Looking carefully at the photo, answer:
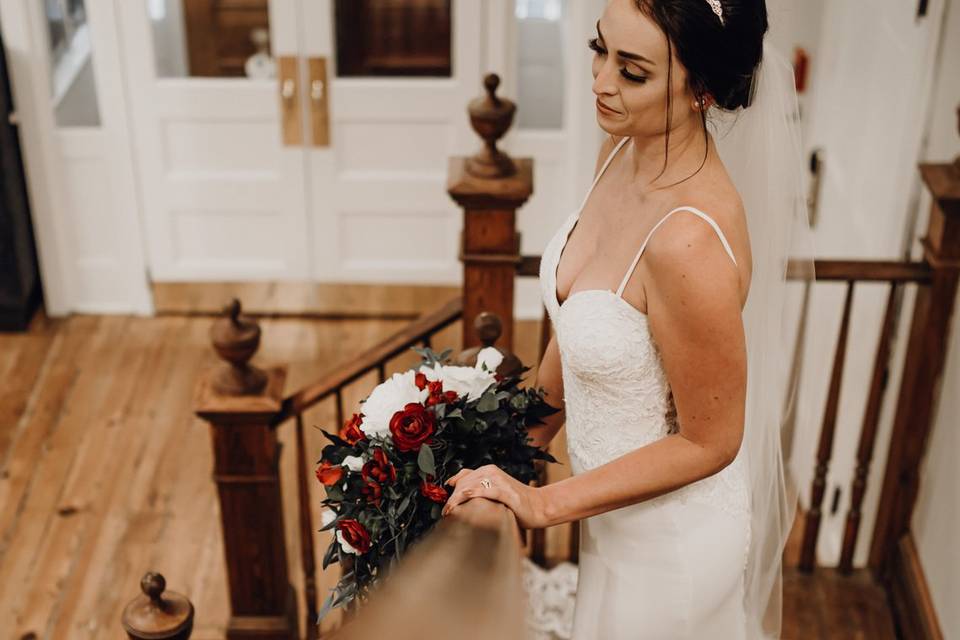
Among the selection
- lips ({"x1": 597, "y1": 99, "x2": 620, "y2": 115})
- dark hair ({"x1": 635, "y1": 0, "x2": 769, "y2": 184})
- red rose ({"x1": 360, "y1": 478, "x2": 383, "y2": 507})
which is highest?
dark hair ({"x1": 635, "y1": 0, "x2": 769, "y2": 184})

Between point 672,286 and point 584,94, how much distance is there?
288 centimetres

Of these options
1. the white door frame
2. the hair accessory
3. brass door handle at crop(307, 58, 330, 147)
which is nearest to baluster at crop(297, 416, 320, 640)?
the hair accessory

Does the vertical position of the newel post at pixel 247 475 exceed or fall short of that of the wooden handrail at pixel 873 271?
it falls short

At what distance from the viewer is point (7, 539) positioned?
3.82 m

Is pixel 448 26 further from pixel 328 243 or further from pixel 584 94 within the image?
pixel 328 243

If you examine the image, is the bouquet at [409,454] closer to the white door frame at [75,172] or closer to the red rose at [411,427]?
the red rose at [411,427]

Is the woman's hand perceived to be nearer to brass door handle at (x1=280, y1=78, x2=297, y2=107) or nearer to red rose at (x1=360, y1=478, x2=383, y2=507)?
red rose at (x1=360, y1=478, x2=383, y2=507)

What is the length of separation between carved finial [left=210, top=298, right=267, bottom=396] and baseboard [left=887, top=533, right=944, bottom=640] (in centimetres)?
160

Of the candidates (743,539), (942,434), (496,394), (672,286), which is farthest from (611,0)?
(942,434)

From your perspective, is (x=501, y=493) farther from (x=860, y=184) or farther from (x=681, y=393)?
(x=860, y=184)

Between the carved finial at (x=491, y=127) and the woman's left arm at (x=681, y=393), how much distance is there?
3.68ft

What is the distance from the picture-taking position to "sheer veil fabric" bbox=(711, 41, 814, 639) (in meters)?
2.07

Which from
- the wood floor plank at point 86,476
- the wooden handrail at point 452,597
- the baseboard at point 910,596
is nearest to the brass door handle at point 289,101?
the wood floor plank at point 86,476

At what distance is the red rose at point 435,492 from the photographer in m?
1.77
